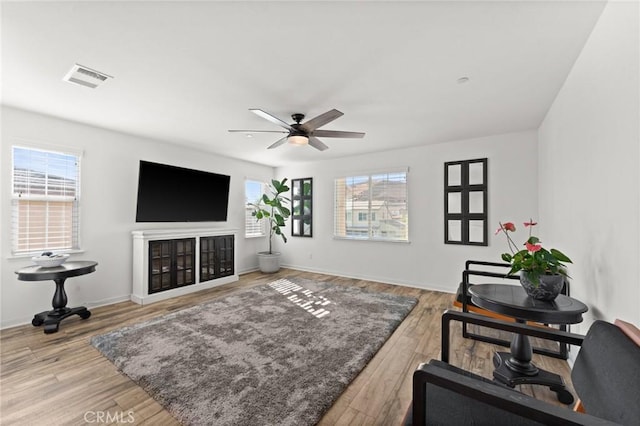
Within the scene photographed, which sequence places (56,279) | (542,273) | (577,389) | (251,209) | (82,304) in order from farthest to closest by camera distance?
(251,209)
(82,304)
(56,279)
(542,273)
(577,389)

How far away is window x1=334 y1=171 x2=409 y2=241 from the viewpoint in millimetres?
5102

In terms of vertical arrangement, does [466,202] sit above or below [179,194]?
below

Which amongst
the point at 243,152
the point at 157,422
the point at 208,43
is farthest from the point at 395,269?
the point at 208,43

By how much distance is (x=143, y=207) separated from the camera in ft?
13.8

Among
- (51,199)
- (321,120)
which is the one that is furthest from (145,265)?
(321,120)

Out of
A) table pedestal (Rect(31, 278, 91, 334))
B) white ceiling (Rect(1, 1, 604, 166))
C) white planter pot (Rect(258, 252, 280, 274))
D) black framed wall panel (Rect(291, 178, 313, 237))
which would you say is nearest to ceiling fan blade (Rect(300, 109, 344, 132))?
white ceiling (Rect(1, 1, 604, 166))

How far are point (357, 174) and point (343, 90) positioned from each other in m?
3.01

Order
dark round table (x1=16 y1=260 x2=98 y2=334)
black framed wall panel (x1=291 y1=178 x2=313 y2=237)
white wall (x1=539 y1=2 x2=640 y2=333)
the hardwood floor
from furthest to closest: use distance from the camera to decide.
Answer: black framed wall panel (x1=291 y1=178 x2=313 y2=237), dark round table (x1=16 y1=260 x2=98 y2=334), the hardwood floor, white wall (x1=539 y1=2 x2=640 y2=333)

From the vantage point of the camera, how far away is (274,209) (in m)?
6.60

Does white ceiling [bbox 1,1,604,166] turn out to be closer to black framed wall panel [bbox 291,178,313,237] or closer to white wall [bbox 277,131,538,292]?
white wall [bbox 277,131,538,292]

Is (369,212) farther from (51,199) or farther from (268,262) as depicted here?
(51,199)

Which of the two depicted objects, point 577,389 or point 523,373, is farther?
point 523,373

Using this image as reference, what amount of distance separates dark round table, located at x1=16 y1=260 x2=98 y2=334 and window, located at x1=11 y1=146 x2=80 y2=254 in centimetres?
40

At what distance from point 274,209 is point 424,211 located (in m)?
3.53
